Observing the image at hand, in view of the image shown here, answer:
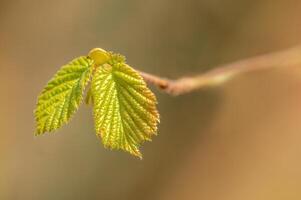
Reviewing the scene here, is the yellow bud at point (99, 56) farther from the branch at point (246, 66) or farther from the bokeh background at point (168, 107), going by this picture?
the bokeh background at point (168, 107)

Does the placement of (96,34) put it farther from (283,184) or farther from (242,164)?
(283,184)

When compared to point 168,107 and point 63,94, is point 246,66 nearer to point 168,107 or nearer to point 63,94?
point 168,107

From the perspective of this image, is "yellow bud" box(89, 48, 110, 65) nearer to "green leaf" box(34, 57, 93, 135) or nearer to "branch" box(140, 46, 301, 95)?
"green leaf" box(34, 57, 93, 135)

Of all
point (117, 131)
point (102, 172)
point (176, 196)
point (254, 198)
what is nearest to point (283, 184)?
point (254, 198)

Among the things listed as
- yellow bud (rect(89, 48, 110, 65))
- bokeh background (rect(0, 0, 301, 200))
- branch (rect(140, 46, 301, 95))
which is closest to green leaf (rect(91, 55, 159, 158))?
yellow bud (rect(89, 48, 110, 65))

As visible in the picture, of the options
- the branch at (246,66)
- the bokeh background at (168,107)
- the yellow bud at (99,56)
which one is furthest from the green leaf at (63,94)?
the bokeh background at (168,107)

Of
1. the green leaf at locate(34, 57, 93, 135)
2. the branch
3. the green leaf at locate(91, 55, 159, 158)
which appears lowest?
the green leaf at locate(91, 55, 159, 158)

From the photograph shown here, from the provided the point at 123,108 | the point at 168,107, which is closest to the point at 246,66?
the point at 168,107
